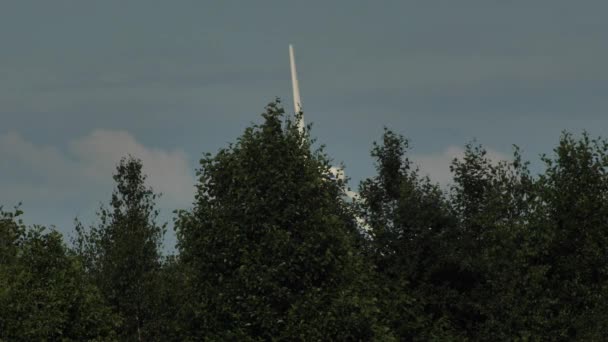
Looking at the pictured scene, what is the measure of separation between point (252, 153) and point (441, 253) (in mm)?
21295

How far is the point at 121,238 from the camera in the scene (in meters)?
64.6

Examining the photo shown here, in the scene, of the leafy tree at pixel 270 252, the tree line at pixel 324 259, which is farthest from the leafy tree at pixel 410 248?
the leafy tree at pixel 270 252

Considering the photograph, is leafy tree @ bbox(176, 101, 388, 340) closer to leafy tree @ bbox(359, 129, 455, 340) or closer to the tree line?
the tree line

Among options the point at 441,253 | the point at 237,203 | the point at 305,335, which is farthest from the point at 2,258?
the point at 441,253

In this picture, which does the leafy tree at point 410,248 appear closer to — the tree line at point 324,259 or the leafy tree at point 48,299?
the tree line at point 324,259

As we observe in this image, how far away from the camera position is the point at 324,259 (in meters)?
43.2

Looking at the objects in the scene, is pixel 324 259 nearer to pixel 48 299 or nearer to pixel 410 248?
pixel 48 299

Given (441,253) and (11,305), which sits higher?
(441,253)

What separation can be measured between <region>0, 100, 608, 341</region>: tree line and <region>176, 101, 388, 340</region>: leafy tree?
0.07m

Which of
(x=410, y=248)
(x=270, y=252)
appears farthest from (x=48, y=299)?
(x=410, y=248)

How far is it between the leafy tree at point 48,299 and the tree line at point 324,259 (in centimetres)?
8

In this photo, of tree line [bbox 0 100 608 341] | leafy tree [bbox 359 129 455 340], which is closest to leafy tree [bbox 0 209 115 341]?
tree line [bbox 0 100 608 341]

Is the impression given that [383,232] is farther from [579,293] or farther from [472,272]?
[579,293]

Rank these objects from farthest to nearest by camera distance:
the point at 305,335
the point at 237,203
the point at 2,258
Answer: the point at 2,258 < the point at 237,203 < the point at 305,335
